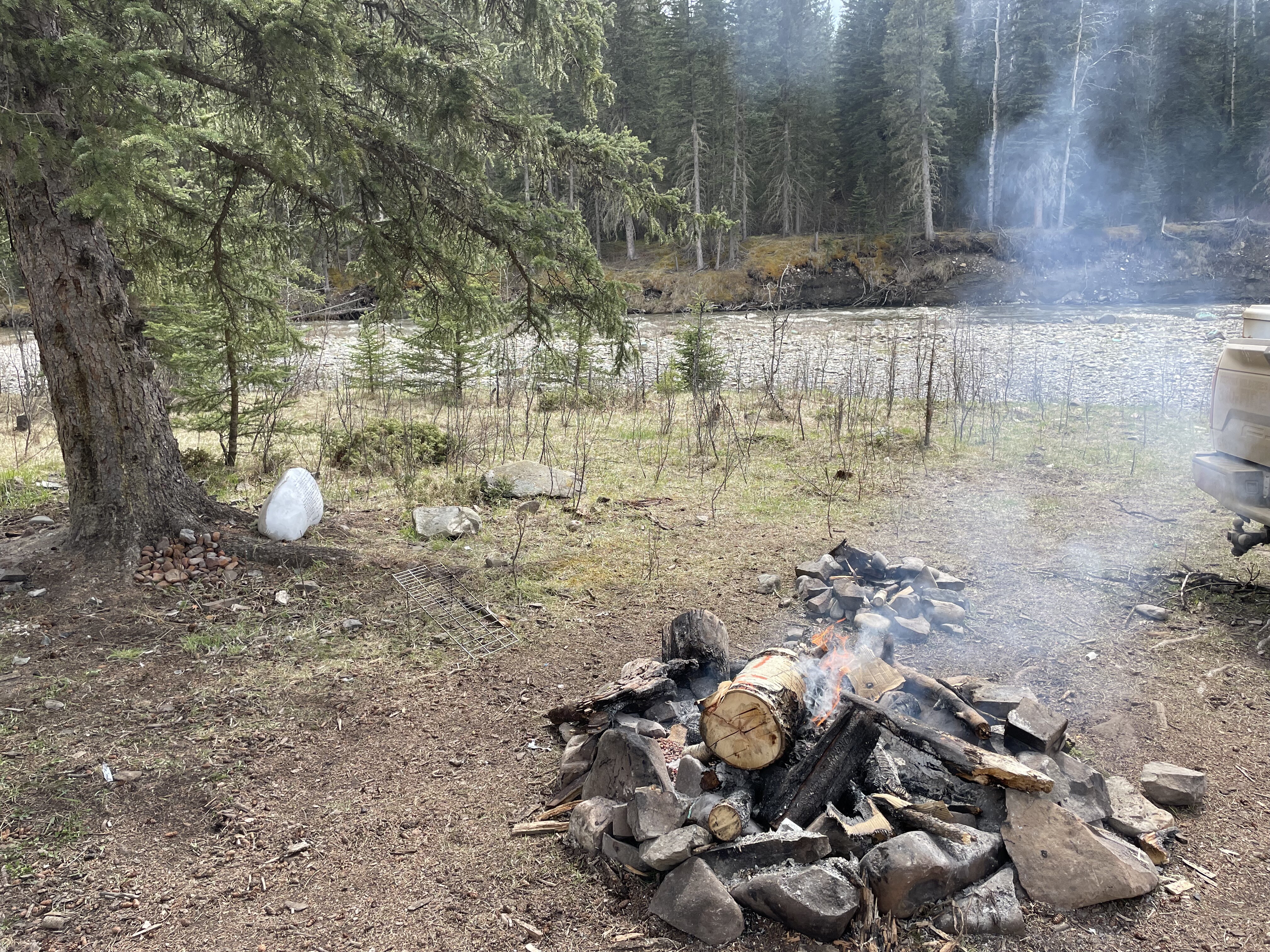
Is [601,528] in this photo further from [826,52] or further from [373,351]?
[826,52]

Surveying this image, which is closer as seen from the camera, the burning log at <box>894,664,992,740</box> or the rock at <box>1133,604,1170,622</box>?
the burning log at <box>894,664,992,740</box>

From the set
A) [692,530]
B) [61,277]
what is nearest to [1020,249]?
[692,530]

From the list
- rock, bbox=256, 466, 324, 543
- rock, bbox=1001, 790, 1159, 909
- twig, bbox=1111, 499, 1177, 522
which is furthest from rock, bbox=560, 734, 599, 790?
twig, bbox=1111, 499, 1177, 522

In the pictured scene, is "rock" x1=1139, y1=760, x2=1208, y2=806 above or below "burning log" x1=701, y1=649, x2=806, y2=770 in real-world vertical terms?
below

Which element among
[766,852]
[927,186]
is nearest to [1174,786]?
[766,852]

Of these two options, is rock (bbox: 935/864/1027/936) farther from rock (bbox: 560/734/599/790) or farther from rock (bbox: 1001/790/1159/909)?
rock (bbox: 560/734/599/790)

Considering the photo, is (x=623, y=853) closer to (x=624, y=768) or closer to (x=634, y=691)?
(x=624, y=768)

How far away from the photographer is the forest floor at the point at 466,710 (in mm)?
2705

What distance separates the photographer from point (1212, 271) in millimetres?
31656

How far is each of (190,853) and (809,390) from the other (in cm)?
1252

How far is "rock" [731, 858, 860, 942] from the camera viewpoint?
2516 mm

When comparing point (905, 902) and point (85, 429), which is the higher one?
point (85, 429)

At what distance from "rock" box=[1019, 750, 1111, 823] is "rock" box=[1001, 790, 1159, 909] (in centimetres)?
10

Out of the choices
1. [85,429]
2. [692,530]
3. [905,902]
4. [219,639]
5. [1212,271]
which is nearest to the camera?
[905,902]
